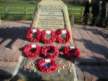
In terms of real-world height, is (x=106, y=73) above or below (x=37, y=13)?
below

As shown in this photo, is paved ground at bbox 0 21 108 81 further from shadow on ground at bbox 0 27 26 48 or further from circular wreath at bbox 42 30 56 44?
circular wreath at bbox 42 30 56 44

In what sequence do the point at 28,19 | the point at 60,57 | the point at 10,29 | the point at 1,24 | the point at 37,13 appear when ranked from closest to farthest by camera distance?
the point at 60,57
the point at 37,13
the point at 10,29
the point at 1,24
the point at 28,19

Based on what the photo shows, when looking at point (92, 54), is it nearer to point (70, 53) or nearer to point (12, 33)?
point (70, 53)

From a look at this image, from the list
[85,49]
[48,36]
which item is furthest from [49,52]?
[85,49]

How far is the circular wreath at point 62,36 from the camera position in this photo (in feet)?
43.0

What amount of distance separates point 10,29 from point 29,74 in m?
8.22

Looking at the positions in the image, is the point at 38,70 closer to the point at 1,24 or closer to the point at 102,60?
the point at 102,60

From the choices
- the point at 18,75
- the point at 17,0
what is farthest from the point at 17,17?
the point at 17,0

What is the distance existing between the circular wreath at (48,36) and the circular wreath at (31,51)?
67 cm

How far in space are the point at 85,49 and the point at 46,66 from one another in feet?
13.3

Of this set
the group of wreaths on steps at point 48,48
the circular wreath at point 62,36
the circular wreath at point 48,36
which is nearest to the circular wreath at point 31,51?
the group of wreaths on steps at point 48,48

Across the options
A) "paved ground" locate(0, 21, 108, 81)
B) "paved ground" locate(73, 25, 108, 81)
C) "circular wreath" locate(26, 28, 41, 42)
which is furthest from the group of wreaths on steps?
"paved ground" locate(73, 25, 108, 81)

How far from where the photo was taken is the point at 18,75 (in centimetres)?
1180

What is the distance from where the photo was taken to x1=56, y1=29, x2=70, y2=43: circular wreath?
13117 millimetres
